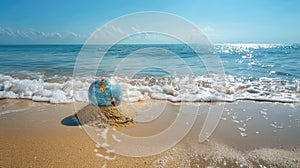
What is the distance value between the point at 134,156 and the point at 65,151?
3.03ft

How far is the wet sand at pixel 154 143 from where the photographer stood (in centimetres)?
242

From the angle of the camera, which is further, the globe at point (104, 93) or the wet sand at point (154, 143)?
the globe at point (104, 93)

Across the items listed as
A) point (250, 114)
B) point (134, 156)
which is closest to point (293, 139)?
point (250, 114)

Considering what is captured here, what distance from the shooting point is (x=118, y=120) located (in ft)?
11.5

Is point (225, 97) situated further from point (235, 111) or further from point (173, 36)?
point (173, 36)

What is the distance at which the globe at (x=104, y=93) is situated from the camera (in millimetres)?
3428

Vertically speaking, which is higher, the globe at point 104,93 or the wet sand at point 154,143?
the globe at point 104,93

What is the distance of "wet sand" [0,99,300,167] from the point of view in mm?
2418

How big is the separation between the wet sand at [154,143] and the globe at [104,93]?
491 millimetres

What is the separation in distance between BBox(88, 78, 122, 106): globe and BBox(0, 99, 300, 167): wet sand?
491 millimetres

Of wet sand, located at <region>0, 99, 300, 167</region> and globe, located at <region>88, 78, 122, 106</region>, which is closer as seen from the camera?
wet sand, located at <region>0, 99, 300, 167</region>

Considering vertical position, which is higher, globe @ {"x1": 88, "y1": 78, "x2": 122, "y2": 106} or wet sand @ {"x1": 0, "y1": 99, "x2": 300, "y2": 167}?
globe @ {"x1": 88, "y1": 78, "x2": 122, "y2": 106}

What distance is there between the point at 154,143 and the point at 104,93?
1.26 meters

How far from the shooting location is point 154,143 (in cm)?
287
